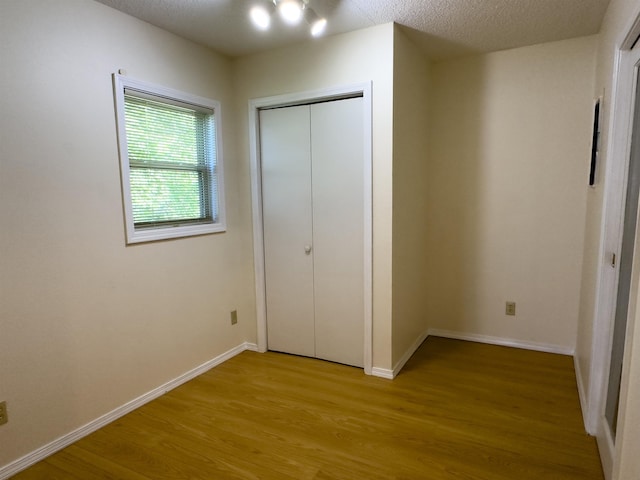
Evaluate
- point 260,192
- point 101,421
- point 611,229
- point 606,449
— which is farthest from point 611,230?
point 101,421

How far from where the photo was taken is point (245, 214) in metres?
3.21

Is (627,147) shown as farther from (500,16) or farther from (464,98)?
(464,98)

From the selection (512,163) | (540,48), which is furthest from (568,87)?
(512,163)

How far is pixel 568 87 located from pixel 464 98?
741mm

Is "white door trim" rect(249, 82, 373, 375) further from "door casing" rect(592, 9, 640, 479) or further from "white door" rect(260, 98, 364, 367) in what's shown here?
"door casing" rect(592, 9, 640, 479)

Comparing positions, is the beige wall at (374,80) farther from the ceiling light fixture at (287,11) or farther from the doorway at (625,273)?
the doorway at (625,273)

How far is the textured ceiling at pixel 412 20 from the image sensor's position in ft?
7.27

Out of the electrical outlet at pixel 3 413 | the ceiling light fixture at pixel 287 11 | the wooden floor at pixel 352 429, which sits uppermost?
the ceiling light fixture at pixel 287 11

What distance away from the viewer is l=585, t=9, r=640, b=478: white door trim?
5.89ft

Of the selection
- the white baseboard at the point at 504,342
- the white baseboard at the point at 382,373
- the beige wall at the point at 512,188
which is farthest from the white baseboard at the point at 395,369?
the beige wall at the point at 512,188

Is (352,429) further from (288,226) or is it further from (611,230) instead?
(611,230)

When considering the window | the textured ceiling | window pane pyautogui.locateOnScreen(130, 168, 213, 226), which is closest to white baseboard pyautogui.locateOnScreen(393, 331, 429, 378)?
the window

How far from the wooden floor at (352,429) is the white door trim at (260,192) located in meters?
0.40

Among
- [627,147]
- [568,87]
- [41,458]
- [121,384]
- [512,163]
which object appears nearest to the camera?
[627,147]
